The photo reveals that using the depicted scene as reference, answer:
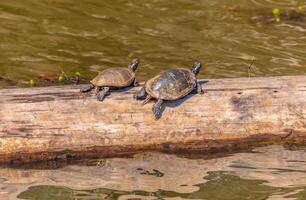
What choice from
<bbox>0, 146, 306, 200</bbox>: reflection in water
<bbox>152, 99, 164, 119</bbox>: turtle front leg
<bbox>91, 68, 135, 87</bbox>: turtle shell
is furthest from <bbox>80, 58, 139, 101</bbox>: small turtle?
<bbox>0, 146, 306, 200</bbox>: reflection in water

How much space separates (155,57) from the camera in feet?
35.8

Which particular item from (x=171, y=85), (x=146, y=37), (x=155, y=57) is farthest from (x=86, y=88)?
(x=146, y=37)

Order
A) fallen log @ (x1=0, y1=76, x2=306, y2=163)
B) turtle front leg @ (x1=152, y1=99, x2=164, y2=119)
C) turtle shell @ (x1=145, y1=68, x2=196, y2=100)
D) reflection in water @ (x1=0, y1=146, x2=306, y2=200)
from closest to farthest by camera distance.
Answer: reflection in water @ (x1=0, y1=146, x2=306, y2=200)
fallen log @ (x1=0, y1=76, x2=306, y2=163)
turtle front leg @ (x1=152, y1=99, x2=164, y2=119)
turtle shell @ (x1=145, y1=68, x2=196, y2=100)

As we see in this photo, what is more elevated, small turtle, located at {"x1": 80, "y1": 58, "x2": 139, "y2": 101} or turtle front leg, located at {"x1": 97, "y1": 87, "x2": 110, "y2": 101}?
small turtle, located at {"x1": 80, "y1": 58, "x2": 139, "y2": 101}

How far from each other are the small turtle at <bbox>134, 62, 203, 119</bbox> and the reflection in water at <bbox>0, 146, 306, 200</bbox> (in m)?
0.52

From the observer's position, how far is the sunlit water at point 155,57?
6.94m

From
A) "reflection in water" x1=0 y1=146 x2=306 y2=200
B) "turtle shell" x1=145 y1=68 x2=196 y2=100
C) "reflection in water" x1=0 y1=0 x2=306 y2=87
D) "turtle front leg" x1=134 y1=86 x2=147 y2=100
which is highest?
"reflection in water" x1=0 y1=0 x2=306 y2=87

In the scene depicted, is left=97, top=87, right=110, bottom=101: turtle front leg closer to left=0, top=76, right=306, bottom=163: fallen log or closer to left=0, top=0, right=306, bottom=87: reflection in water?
left=0, top=76, right=306, bottom=163: fallen log

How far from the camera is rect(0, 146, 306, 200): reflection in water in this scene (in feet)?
22.2

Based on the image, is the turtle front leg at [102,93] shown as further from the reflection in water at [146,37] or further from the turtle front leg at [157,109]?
the reflection in water at [146,37]

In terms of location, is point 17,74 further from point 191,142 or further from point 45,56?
point 191,142

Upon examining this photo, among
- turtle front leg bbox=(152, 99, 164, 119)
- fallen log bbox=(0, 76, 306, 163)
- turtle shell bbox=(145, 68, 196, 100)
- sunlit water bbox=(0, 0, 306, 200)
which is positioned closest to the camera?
sunlit water bbox=(0, 0, 306, 200)

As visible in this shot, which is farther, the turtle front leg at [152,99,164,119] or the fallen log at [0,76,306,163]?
the turtle front leg at [152,99,164,119]

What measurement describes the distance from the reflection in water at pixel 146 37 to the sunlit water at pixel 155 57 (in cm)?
1
